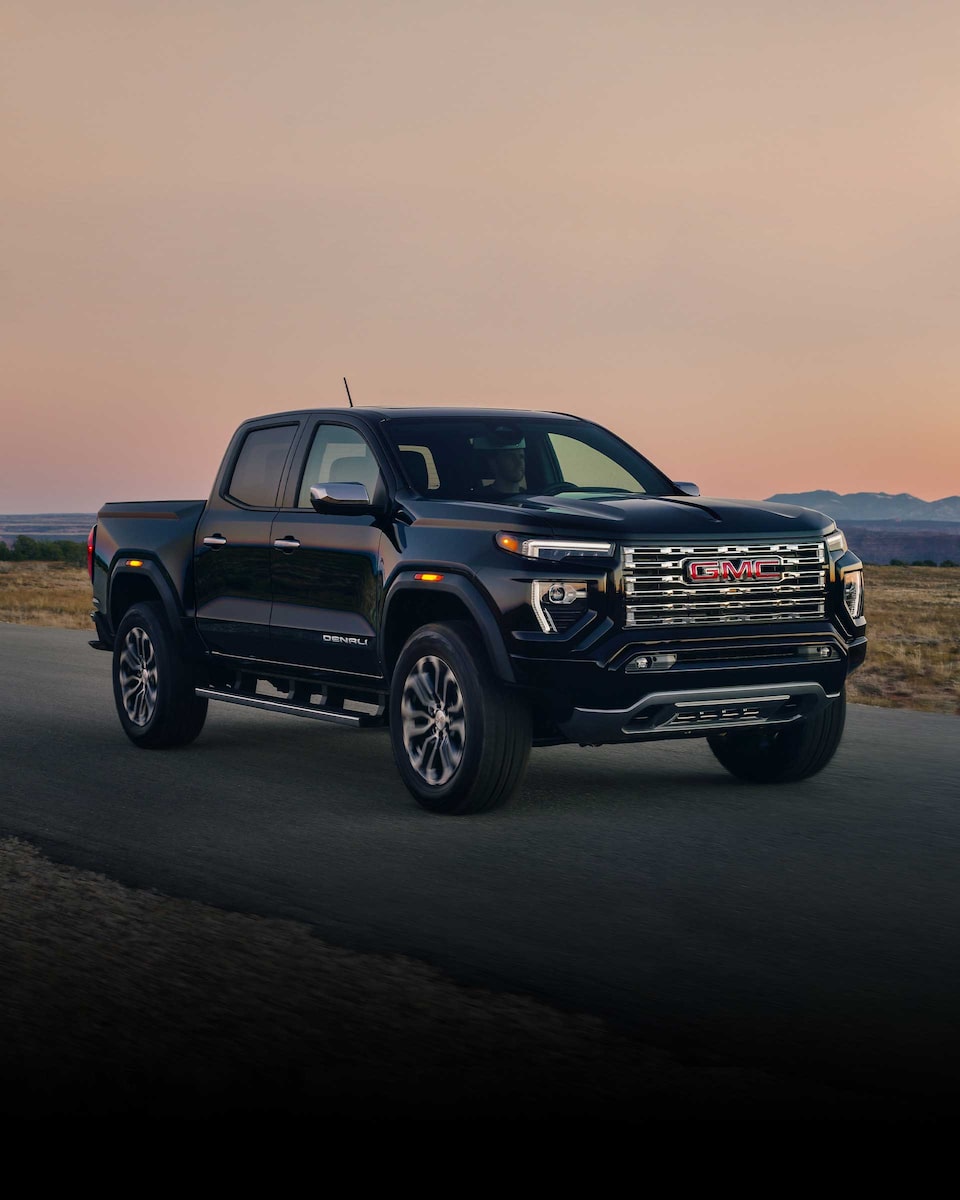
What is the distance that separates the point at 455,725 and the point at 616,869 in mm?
1522

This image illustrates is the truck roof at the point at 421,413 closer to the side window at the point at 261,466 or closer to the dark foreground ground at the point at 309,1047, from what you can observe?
the side window at the point at 261,466

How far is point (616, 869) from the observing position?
278 inches

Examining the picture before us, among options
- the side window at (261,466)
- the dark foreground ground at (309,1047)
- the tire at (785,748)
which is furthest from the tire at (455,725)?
the dark foreground ground at (309,1047)

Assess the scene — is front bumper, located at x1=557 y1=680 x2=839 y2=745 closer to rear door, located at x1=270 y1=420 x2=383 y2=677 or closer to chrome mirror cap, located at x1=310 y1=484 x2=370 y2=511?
rear door, located at x1=270 y1=420 x2=383 y2=677

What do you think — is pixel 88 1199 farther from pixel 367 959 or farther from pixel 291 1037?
pixel 367 959

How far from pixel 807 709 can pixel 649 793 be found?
103 centimetres

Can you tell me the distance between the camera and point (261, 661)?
10.1m

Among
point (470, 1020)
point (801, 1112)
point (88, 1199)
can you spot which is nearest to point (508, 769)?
point (470, 1020)

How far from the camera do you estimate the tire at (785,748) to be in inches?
362

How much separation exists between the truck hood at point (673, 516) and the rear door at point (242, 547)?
6.37ft

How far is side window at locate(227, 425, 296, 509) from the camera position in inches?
400

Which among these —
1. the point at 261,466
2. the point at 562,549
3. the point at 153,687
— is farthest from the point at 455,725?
the point at 153,687

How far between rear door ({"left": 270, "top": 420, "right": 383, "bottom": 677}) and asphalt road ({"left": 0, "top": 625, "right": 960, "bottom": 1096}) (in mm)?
785

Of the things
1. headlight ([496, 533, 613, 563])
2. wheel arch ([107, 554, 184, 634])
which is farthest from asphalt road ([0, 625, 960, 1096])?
headlight ([496, 533, 613, 563])
